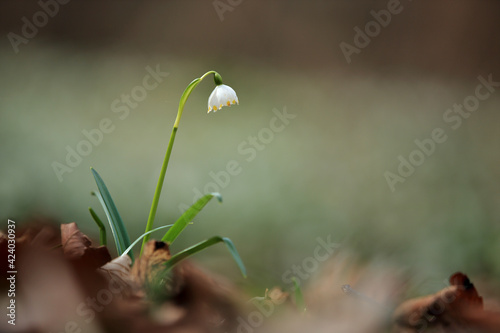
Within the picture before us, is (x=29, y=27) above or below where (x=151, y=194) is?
above

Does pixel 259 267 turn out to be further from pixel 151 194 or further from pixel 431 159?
pixel 431 159

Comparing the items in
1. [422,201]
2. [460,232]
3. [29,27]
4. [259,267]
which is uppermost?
[29,27]

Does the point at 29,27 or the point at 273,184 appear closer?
the point at 29,27

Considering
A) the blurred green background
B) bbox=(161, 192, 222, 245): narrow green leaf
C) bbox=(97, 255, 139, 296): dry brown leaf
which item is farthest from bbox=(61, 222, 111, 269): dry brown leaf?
the blurred green background

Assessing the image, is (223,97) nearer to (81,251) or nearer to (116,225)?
(116,225)

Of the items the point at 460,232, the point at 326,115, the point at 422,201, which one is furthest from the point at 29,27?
the point at 460,232

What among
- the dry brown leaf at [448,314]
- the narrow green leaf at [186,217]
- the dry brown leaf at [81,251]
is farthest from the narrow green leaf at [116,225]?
the dry brown leaf at [448,314]

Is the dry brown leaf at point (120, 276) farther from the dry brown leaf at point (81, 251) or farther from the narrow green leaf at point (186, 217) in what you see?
the narrow green leaf at point (186, 217)

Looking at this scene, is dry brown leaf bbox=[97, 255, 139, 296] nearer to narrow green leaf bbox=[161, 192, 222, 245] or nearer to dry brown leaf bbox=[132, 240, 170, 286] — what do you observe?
dry brown leaf bbox=[132, 240, 170, 286]
